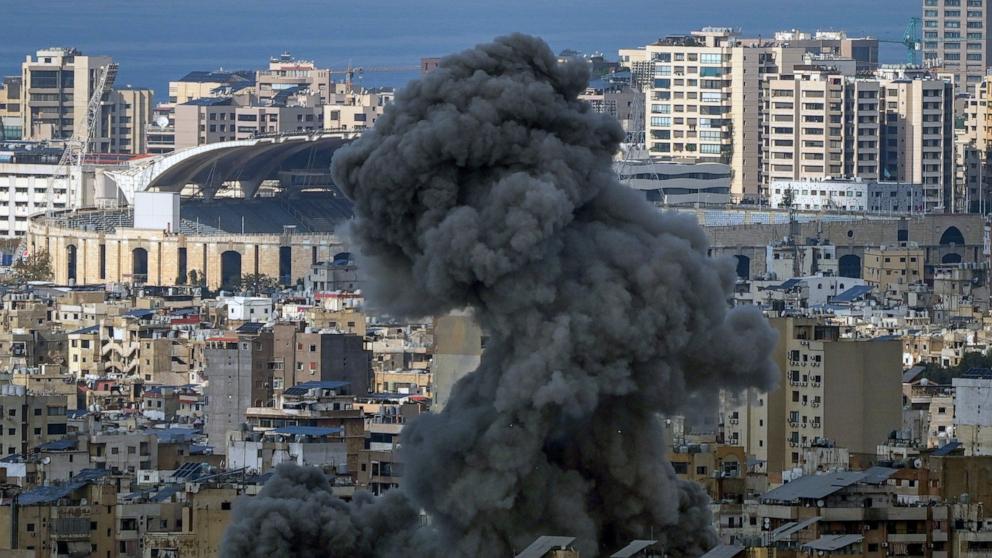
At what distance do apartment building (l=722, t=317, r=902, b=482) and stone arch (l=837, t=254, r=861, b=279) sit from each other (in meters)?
51.5

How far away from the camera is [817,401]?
62594 millimetres

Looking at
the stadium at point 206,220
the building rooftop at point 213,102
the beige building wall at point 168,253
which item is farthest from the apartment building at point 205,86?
the beige building wall at point 168,253

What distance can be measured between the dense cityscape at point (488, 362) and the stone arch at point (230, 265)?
0.10 m

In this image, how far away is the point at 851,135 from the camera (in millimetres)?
148875

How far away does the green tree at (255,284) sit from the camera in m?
113

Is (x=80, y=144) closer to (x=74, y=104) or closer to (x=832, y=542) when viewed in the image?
(x=74, y=104)

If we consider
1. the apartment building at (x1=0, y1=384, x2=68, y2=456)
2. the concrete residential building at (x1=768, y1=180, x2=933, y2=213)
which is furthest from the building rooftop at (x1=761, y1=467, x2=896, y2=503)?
the concrete residential building at (x1=768, y1=180, x2=933, y2=213)

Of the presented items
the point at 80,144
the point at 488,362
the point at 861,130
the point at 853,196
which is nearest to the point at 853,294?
the point at 853,196

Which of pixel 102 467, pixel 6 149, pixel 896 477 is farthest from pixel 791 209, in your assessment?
pixel 896 477

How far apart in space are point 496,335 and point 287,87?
14389cm

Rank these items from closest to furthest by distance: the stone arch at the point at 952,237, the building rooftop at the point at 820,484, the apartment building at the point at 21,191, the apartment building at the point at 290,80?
the building rooftop at the point at 820,484, the stone arch at the point at 952,237, the apartment building at the point at 21,191, the apartment building at the point at 290,80

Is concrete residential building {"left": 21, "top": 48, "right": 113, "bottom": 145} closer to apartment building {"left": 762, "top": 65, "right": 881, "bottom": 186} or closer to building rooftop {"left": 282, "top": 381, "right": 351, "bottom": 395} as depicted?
apartment building {"left": 762, "top": 65, "right": 881, "bottom": 186}

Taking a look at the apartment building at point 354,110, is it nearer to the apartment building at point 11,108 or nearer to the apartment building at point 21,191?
the apartment building at point 11,108

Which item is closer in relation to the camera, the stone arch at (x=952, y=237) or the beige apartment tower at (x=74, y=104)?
the stone arch at (x=952, y=237)
